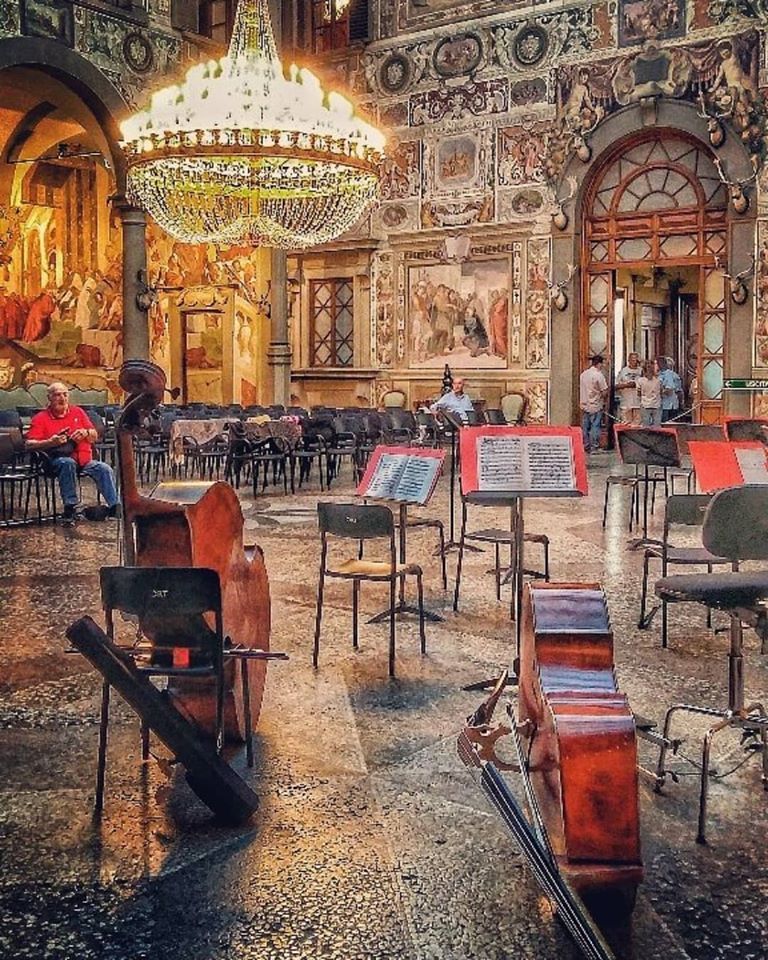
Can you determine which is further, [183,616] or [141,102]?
[141,102]

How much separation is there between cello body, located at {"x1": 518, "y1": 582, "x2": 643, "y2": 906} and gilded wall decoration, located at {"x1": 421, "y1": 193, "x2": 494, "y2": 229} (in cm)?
1575

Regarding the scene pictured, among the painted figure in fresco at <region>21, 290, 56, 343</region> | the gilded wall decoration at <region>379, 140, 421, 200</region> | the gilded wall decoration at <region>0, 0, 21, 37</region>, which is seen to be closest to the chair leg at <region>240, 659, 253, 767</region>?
the gilded wall decoration at <region>0, 0, 21, 37</region>

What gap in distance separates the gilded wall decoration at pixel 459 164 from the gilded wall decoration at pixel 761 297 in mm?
4556

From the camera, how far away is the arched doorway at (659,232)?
16.2 metres

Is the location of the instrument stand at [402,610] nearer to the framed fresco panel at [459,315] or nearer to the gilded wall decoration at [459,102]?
the framed fresco panel at [459,315]

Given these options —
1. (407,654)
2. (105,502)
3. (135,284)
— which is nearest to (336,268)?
(135,284)

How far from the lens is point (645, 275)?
65.6 ft

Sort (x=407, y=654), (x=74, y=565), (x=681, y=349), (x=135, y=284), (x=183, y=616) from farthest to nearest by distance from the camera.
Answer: (x=681, y=349)
(x=135, y=284)
(x=74, y=565)
(x=407, y=654)
(x=183, y=616)

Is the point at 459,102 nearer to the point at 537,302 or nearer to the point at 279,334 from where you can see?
the point at 537,302

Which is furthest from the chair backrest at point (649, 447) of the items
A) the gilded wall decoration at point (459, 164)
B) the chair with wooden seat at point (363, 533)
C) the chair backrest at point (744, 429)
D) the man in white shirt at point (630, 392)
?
the gilded wall decoration at point (459, 164)

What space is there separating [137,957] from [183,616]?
3.35 ft

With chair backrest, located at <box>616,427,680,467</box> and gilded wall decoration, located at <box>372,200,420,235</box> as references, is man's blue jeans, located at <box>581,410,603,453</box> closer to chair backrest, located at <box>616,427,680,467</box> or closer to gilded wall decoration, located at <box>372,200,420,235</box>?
gilded wall decoration, located at <box>372,200,420,235</box>

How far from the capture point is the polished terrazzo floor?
2.65 meters

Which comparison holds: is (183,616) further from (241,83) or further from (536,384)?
(536,384)
